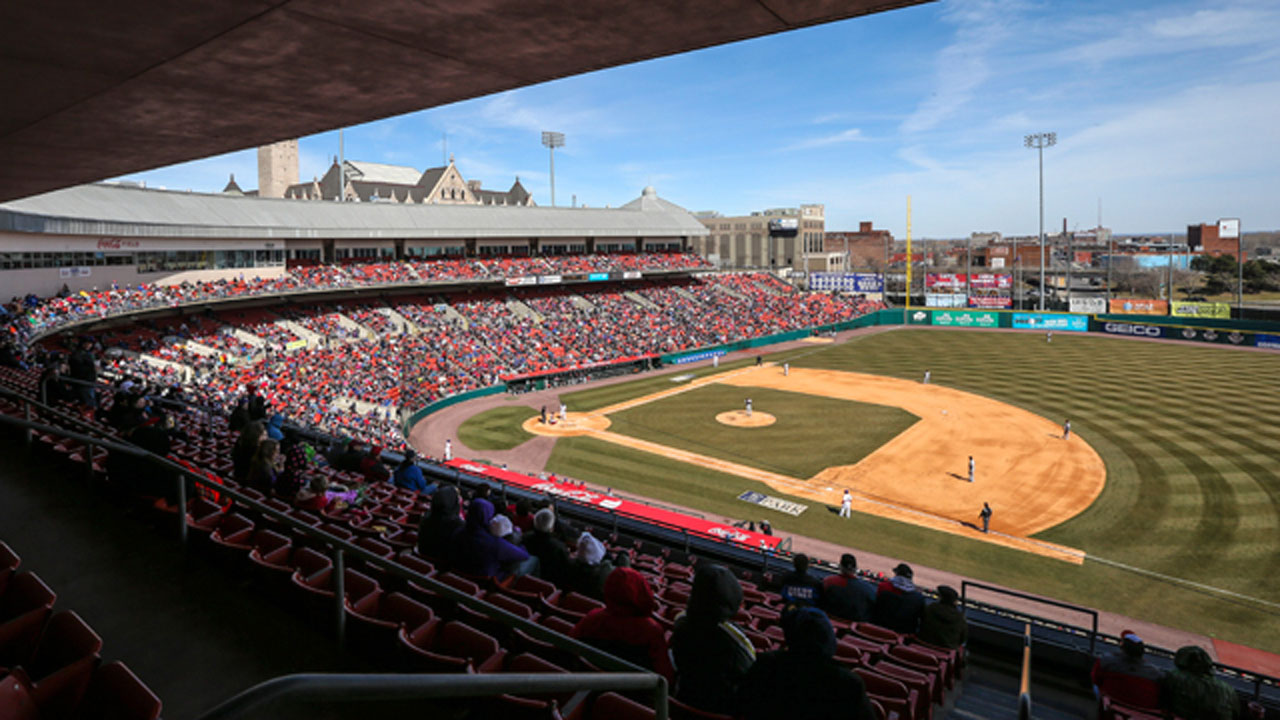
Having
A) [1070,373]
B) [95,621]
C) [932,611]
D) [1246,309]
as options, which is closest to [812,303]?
[1070,373]

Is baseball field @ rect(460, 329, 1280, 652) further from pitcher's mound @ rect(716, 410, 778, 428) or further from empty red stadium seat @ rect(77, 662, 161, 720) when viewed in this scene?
empty red stadium seat @ rect(77, 662, 161, 720)

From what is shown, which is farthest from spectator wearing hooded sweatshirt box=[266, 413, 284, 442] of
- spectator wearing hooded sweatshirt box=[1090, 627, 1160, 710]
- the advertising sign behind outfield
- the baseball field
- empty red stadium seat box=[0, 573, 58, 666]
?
the advertising sign behind outfield

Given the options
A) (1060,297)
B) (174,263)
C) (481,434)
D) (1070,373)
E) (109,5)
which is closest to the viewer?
(109,5)

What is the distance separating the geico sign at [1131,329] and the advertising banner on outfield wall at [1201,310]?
2706 mm

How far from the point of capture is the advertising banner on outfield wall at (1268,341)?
176 ft

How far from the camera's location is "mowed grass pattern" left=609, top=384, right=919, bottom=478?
96.1ft

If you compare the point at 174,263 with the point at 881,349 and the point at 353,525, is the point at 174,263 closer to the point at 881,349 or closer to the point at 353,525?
the point at 353,525

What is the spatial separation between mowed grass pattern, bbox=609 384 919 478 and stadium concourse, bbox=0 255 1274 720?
866 centimetres

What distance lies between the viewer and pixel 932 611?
759 centimetres

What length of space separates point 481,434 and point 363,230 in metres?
22.7

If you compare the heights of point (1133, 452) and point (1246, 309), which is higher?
point (1246, 309)

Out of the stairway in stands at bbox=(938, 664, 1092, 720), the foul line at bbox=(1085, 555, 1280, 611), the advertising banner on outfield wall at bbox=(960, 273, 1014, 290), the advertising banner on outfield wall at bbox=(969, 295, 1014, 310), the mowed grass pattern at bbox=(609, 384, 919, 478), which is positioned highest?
the advertising banner on outfield wall at bbox=(960, 273, 1014, 290)

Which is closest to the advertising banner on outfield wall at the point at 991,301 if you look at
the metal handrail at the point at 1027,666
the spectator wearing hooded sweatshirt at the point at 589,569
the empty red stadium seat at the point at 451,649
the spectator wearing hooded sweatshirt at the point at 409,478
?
the metal handrail at the point at 1027,666

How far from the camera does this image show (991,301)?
71.5 meters
